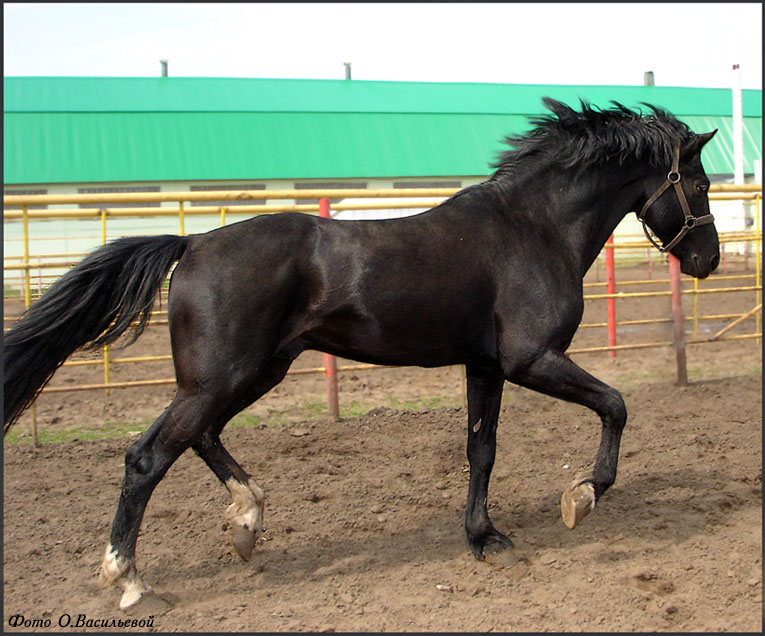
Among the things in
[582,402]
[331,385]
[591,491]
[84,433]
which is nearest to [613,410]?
[582,402]

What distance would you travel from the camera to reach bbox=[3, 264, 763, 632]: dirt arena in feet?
10.4

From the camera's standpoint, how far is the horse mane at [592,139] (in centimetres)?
394

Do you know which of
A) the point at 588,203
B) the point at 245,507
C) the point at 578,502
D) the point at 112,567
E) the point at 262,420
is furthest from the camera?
the point at 262,420

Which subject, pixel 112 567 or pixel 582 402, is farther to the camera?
pixel 582 402

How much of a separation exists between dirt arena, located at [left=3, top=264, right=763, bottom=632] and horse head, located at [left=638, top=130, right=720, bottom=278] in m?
1.47

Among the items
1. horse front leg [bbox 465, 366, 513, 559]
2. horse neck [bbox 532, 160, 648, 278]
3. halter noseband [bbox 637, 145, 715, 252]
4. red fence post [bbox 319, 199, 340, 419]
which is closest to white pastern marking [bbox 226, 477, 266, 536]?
horse front leg [bbox 465, 366, 513, 559]

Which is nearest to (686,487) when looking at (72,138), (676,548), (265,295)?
(676,548)

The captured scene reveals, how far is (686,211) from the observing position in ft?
13.1

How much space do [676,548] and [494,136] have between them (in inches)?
1049

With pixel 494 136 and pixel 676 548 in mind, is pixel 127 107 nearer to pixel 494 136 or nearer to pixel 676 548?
pixel 494 136

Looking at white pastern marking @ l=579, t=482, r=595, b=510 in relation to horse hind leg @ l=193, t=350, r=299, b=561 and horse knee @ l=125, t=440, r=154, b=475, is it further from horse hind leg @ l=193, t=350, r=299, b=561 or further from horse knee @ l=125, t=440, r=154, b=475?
horse knee @ l=125, t=440, r=154, b=475

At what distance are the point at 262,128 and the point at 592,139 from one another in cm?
2446

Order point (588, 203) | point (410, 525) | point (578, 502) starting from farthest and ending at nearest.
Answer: point (410, 525) < point (588, 203) < point (578, 502)

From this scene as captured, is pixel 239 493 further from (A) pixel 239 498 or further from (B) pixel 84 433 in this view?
(B) pixel 84 433
